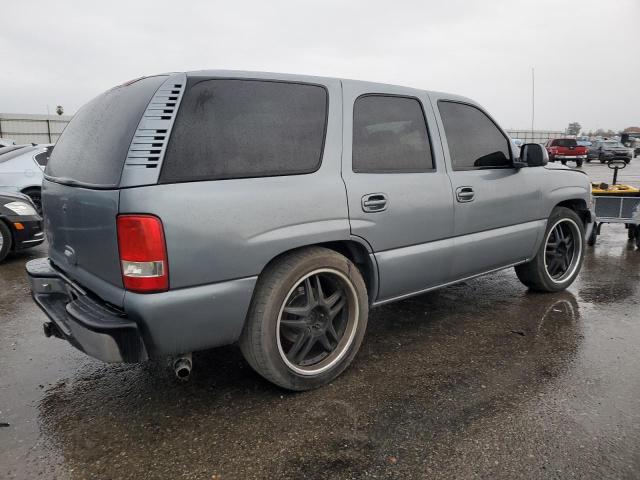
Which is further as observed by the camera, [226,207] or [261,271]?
[261,271]

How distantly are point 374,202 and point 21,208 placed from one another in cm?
530

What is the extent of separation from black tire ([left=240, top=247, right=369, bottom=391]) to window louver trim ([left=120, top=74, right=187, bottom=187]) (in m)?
0.79

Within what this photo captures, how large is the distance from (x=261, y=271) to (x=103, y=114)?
126 cm

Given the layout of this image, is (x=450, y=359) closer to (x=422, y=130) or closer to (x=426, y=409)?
(x=426, y=409)

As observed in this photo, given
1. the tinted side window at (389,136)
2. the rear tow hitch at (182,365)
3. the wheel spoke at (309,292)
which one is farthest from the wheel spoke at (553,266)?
the rear tow hitch at (182,365)

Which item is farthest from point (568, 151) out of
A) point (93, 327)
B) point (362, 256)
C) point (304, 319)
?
point (93, 327)

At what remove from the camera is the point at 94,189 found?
234 centimetres

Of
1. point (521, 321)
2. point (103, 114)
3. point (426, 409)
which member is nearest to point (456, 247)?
point (521, 321)

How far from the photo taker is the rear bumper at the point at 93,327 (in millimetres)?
2197

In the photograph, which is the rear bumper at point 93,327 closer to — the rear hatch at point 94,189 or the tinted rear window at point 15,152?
the rear hatch at point 94,189

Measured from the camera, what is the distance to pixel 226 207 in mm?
2320

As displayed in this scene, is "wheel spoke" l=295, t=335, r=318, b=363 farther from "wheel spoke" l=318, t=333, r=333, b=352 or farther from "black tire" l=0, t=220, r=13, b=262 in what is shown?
"black tire" l=0, t=220, r=13, b=262

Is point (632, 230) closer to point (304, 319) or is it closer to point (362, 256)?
point (362, 256)

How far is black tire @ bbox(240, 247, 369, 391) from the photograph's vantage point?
2527mm
